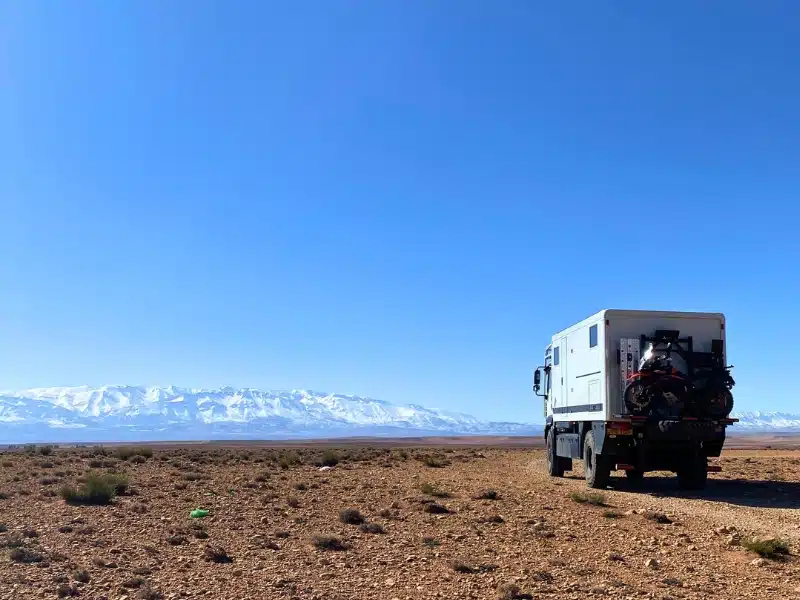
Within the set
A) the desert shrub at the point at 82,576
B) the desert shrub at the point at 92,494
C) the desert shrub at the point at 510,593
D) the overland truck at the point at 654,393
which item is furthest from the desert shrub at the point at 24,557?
the overland truck at the point at 654,393

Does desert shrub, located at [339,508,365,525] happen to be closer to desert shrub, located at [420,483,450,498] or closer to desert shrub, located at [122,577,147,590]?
desert shrub, located at [420,483,450,498]

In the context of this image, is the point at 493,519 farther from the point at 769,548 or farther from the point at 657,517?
the point at 769,548

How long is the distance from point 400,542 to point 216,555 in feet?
10.3

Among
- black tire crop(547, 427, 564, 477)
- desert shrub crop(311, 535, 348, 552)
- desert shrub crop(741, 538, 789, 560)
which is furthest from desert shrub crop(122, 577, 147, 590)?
black tire crop(547, 427, 564, 477)

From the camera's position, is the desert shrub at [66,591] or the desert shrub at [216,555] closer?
the desert shrub at [66,591]

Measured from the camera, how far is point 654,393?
766 inches

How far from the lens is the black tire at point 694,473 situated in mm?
20750

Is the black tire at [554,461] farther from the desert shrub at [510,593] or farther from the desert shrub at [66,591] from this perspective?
the desert shrub at [66,591]

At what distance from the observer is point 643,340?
20.0 meters

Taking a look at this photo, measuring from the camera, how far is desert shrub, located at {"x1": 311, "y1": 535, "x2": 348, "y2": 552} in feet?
42.3

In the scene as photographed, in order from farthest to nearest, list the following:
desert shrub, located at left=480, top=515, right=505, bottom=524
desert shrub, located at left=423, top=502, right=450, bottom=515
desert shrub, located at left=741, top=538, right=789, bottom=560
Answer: desert shrub, located at left=423, top=502, right=450, bottom=515 → desert shrub, located at left=480, top=515, right=505, bottom=524 → desert shrub, located at left=741, top=538, right=789, bottom=560

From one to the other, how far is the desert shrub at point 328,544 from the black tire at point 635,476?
10.1 m

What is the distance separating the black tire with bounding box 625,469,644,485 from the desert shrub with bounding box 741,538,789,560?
8.11 metres

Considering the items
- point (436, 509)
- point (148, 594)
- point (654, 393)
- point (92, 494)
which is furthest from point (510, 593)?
point (92, 494)
